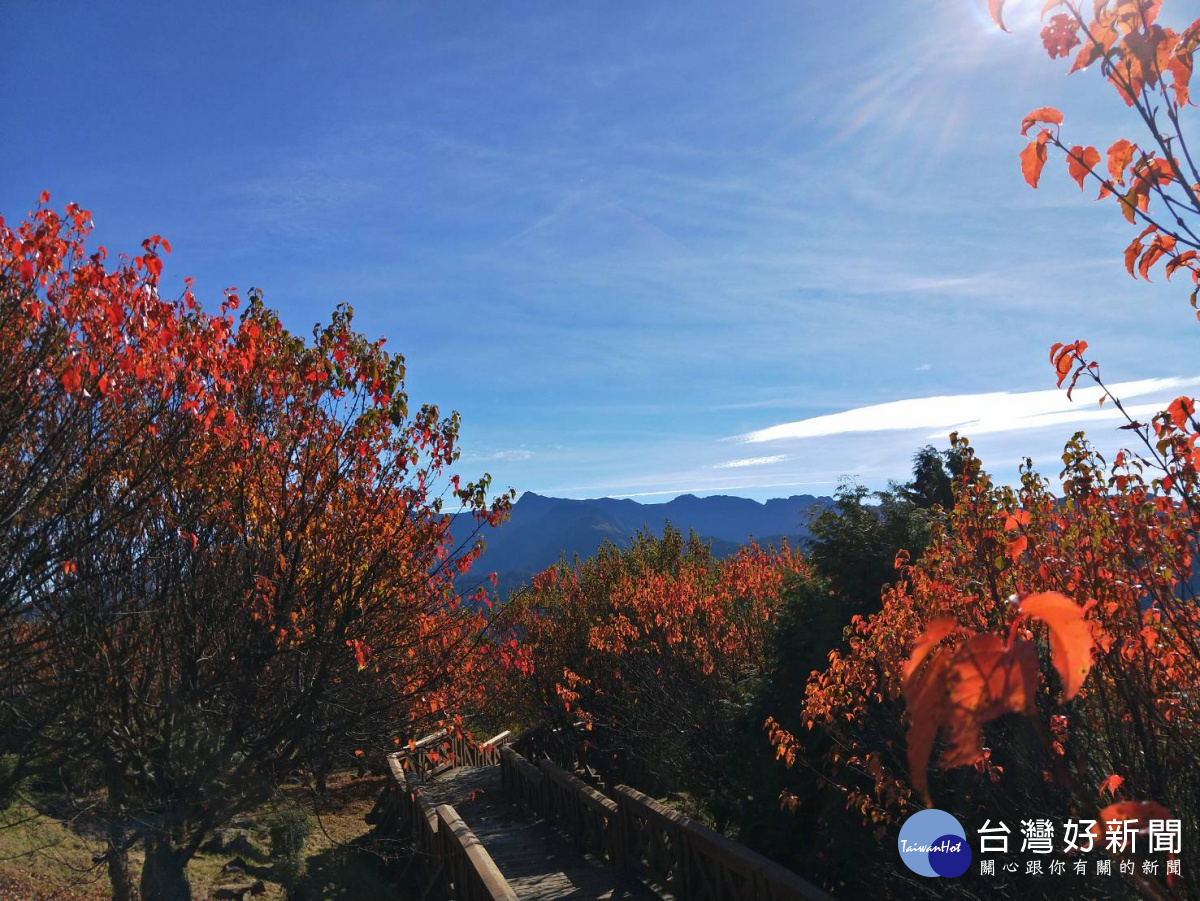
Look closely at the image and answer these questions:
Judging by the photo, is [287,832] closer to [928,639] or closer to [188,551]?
[188,551]

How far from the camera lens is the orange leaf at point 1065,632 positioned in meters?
0.98

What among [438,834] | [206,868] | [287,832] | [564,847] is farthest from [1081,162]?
[287,832]

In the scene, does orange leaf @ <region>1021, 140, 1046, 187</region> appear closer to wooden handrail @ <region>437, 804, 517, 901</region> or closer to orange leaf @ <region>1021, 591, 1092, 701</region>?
orange leaf @ <region>1021, 591, 1092, 701</region>

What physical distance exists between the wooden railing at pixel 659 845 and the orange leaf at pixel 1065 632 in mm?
6740

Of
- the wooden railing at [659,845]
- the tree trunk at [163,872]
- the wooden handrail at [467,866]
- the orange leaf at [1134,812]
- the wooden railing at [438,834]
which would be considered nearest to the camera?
the orange leaf at [1134,812]

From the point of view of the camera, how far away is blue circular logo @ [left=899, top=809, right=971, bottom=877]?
6230 millimetres

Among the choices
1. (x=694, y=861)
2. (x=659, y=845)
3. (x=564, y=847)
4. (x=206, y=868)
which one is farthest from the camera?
(x=206, y=868)

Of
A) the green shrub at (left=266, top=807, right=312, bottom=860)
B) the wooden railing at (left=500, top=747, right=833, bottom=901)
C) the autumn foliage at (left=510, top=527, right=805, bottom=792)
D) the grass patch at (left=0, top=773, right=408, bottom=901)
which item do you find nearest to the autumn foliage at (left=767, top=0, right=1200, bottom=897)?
the wooden railing at (left=500, top=747, right=833, bottom=901)

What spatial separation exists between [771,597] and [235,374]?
1197cm

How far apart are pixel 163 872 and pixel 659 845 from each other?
19.4 feet

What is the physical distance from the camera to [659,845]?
33.0 ft

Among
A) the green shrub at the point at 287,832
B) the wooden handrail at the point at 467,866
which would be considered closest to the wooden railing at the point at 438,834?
the wooden handrail at the point at 467,866

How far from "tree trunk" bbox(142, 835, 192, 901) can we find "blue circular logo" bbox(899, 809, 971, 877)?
24.1 feet

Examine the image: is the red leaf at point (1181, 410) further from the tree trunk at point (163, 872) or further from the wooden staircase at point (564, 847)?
the tree trunk at point (163, 872)
